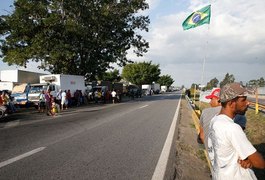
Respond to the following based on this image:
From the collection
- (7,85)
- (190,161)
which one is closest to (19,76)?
(7,85)

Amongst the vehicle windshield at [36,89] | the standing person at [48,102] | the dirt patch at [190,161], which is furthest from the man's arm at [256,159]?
the vehicle windshield at [36,89]

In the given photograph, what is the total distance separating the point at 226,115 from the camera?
315 centimetres

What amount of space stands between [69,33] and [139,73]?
74.6m

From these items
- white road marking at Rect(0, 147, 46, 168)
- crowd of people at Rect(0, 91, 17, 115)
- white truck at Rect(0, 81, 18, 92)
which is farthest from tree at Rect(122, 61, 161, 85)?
white road marking at Rect(0, 147, 46, 168)

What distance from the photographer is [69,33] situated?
1374 inches

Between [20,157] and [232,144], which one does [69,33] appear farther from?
[232,144]

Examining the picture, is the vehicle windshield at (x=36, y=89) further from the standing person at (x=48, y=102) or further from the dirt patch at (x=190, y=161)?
the dirt patch at (x=190, y=161)

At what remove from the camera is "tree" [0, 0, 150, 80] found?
33719 millimetres

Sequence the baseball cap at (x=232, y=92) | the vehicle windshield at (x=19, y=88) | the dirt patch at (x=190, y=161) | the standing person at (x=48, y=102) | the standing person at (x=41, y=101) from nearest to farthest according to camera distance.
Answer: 1. the baseball cap at (x=232, y=92)
2. the dirt patch at (x=190, y=161)
3. the standing person at (x=48, y=102)
4. the standing person at (x=41, y=101)
5. the vehicle windshield at (x=19, y=88)

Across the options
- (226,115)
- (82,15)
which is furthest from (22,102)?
(226,115)

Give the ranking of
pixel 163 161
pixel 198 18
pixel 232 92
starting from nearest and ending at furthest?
pixel 232 92
pixel 163 161
pixel 198 18

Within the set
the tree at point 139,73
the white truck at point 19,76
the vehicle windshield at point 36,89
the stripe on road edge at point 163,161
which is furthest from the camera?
the tree at point 139,73

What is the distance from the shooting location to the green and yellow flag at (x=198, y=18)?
Result: 26.3 meters

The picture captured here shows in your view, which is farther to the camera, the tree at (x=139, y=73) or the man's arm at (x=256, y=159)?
the tree at (x=139, y=73)
